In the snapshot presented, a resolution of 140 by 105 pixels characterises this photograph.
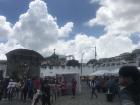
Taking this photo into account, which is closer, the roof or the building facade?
the building facade

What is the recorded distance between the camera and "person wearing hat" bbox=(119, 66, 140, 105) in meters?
3.45

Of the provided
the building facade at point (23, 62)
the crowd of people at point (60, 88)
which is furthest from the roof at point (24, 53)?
the crowd of people at point (60, 88)

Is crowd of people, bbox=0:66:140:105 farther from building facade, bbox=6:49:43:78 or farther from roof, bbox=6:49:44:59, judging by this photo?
roof, bbox=6:49:44:59

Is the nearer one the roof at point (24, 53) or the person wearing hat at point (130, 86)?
the person wearing hat at point (130, 86)

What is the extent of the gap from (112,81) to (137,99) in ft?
88.7

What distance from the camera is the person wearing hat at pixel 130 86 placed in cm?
345

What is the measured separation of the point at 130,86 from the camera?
349 centimetres

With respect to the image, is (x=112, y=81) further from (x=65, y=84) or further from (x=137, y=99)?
(x=137, y=99)

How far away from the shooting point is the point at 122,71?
3.63 meters

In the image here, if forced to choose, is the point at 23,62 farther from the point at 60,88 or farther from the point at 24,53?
the point at 60,88

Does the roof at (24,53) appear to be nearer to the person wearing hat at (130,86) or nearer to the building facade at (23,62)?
the building facade at (23,62)

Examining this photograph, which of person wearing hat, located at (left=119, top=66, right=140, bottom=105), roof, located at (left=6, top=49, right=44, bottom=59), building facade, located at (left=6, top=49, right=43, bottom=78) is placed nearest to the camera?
person wearing hat, located at (left=119, top=66, right=140, bottom=105)

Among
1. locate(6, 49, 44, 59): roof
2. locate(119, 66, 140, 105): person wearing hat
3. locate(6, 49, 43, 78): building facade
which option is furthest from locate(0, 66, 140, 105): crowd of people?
locate(6, 49, 44, 59): roof

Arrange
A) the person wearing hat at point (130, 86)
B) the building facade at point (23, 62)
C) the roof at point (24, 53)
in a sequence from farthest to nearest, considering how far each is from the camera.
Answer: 1. the roof at point (24, 53)
2. the building facade at point (23, 62)
3. the person wearing hat at point (130, 86)
